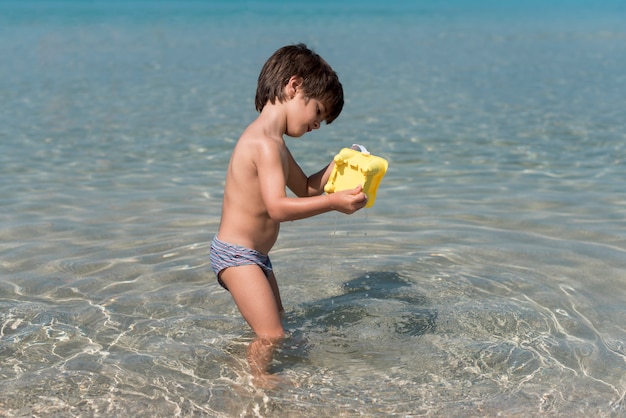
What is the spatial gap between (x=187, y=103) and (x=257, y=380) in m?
8.12

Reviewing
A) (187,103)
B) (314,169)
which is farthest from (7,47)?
(314,169)

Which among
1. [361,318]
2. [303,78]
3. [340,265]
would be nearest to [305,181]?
[303,78]

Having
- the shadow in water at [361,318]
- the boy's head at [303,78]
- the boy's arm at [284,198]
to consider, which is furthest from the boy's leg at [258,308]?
the boy's head at [303,78]

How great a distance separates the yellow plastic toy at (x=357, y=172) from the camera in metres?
3.15

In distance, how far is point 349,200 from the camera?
3.04m

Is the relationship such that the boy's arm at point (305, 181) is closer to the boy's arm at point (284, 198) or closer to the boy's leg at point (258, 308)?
the boy's arm at point (284, 198)

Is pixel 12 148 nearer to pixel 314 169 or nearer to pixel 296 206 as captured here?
pixel 314 169

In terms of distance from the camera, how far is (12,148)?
26.1ft

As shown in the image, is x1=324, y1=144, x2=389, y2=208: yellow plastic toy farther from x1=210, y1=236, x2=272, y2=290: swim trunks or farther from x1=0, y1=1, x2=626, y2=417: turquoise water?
x1=0, y1=1, x2=626, y2=417: turquoise water

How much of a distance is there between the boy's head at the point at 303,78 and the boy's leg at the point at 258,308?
2.46ft

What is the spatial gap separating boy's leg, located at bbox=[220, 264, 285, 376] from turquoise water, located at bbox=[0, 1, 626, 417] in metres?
0.09

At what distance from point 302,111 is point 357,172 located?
0.38 m

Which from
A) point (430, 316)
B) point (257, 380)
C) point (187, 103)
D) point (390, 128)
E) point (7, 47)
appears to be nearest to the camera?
point (257, 380)

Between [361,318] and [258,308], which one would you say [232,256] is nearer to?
[258,308]
